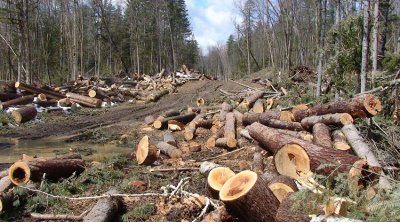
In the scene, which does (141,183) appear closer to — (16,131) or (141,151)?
(141,151)

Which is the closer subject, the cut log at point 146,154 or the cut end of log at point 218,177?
the cut end of log at point 218,177

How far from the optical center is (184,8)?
62.7 metres

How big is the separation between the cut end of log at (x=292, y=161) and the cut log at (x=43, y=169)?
3962 millimetres

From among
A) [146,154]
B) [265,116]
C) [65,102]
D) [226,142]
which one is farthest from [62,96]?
[146,154]

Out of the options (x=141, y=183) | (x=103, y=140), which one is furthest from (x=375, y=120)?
(x=103, y=140)

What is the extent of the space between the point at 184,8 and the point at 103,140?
5108 cm

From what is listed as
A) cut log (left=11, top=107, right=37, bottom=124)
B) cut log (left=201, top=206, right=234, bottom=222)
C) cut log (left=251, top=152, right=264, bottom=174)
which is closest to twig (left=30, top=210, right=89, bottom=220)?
cut log (left=201, top=206, right=234, bottom=222)

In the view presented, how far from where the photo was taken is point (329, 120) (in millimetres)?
9672

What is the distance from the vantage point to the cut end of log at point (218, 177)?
6.32 meters

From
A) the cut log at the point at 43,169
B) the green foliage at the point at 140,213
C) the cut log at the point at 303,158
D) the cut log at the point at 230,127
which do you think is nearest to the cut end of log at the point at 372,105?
the cut log at the point at 303,158

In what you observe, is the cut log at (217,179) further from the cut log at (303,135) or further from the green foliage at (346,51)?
the green foliage at (346,51)

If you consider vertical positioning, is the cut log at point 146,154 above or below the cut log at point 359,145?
below

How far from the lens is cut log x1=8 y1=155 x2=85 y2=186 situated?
24.7ft

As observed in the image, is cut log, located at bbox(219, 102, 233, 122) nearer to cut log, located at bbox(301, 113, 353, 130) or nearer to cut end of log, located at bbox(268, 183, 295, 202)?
cut log, located at bbox(301, 113, 353, 130)
